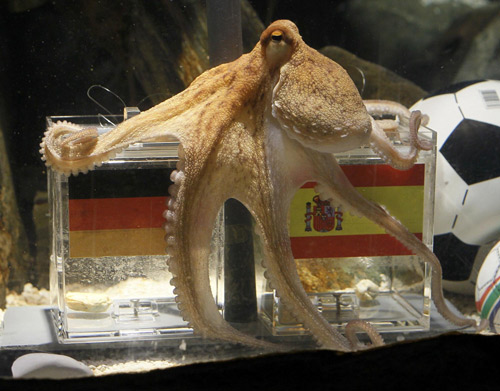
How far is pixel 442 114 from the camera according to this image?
215cm

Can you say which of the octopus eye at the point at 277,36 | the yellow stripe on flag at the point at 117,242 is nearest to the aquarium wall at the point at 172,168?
the yellow stripe on flag at the point at 117,242

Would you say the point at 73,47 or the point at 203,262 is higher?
the point at 73,47

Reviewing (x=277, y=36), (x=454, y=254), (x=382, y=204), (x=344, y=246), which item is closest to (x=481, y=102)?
(x=454, y=254)

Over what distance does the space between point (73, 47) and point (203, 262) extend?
33.2 inches

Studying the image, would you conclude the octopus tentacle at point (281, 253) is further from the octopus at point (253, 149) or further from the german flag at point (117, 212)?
the german flag at point (117, 212)

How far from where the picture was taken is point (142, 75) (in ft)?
6.35

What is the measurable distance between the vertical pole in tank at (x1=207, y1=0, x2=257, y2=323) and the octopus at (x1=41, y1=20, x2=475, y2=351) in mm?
185

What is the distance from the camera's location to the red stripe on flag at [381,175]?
1.78 m

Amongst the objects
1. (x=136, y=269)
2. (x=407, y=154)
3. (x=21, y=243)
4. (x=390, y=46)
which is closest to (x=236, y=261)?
(x=136, y=269)

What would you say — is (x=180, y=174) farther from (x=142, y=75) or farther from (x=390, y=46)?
(x=390, y=46)

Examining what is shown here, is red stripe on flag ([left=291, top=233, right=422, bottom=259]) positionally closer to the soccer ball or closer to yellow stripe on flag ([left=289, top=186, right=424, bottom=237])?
yellow stripe on flag ([left=289, top=186, right=424, bottom=237])

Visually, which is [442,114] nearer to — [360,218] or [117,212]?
[360,218]

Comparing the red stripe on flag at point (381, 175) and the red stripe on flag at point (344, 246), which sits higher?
the red stripe on flag at point (381, 175)

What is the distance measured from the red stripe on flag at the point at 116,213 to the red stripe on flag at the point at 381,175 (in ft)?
1.71
